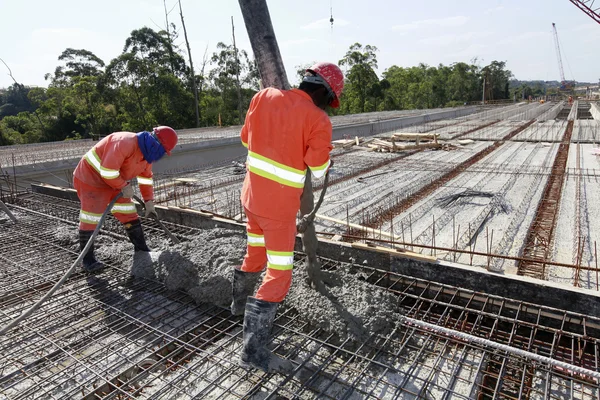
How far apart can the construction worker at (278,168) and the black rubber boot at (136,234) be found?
1926 mm

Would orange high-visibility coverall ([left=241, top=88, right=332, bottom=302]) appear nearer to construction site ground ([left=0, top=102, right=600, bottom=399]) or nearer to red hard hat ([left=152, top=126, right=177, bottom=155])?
construction site ground ([left=0, top=102, right=600, bottom=399])

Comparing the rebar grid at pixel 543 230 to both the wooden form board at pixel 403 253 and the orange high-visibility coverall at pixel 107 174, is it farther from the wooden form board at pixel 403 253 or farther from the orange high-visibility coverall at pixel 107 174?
the orange high-visibility coverall at pixel 107 174

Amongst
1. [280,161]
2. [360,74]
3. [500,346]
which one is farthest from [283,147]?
[360,74]

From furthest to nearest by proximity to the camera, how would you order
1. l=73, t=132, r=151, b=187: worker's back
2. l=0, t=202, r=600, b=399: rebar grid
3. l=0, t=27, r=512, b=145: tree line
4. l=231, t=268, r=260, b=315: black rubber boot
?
l=0, t=27, r=512, b=145: tree line, l=73, t=132, r=151, b=187: worker's back, l=231, t=268, r=260, b=315: black rubber boot, l=0, t=202, r=600, b=399: rebar grid

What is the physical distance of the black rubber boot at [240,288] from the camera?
2.56m

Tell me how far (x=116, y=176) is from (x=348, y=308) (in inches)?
91.2

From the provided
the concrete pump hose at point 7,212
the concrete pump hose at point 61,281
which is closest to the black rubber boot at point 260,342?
the concrete pump hose at point 61,281

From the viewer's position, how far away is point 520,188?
20.6 feet

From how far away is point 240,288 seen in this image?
2.57 meters

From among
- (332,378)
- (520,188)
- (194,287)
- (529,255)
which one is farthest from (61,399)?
(520,188)

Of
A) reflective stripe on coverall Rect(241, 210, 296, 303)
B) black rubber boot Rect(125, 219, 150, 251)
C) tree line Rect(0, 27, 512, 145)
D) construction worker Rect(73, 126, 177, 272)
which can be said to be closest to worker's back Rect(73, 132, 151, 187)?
construction worker Rect(73, 126, 177, 272)

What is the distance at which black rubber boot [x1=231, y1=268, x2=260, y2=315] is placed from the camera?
2.56 m

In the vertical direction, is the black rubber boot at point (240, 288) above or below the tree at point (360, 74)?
below

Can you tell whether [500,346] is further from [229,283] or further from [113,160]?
[113,160]
